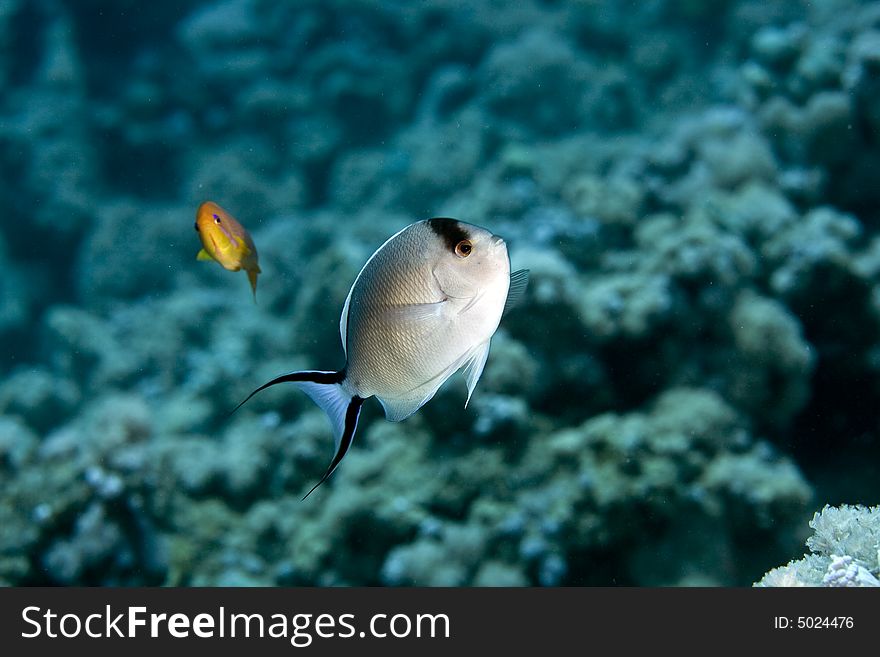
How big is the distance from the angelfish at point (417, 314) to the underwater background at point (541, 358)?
1443mm

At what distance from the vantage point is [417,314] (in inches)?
38.9

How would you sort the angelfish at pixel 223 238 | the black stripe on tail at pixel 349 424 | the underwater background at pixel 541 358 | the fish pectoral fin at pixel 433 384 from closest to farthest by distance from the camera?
the black stripe on tail at pixel 349 424 < the fish pectoral fin at pixel 433 384 < the angelfish at pixel 223 238 < the underwater background at pixel 541 358

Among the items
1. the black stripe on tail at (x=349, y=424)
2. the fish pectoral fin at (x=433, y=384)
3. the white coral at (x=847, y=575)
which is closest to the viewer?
the black stripe on tail at (x=349, y=424)

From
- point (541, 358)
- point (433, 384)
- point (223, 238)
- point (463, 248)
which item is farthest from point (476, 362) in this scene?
point (541, 358)

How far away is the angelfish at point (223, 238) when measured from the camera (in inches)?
81.1

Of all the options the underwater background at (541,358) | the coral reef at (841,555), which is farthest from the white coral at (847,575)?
the underwater background at (541,358)

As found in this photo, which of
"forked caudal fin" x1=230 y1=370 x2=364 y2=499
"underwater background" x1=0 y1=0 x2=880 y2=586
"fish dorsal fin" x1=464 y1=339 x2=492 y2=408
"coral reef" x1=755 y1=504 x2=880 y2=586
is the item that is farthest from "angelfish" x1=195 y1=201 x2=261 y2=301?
"coral reef" x1=755 y1=504 x2=880 y2=586

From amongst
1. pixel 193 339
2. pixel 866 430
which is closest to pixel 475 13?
pixel 193 339

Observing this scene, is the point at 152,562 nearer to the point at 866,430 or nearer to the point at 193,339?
the point at 193,339

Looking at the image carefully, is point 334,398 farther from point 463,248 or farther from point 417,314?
point 463,248

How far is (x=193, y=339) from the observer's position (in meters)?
7.49

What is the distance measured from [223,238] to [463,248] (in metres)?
1.41

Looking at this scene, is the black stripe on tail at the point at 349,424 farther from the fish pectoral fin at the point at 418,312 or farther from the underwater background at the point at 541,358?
the underwater background at the point at 541,358

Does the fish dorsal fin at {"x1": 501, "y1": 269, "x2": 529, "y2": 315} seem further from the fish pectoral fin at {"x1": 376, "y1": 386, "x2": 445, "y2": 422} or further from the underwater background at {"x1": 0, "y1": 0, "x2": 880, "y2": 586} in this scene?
the underwater background at {"x1": 0, "y1": 0, "x2": 880, "y2": 586}
